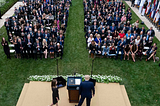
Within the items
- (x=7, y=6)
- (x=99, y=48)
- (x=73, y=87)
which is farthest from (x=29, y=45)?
→ (x=7, y=6)

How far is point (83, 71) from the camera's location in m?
8.60

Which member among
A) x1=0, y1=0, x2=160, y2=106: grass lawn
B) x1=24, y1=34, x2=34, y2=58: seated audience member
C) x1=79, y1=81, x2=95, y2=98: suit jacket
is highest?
x1=24, y1=34, x2=34, y2=58: seated audience member

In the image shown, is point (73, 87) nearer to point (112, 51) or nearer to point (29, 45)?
point (112, 51)

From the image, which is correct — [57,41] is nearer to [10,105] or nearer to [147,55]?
[10,105]

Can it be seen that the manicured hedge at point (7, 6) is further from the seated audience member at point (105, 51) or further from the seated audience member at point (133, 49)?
the seated audience member at point (133, 49)

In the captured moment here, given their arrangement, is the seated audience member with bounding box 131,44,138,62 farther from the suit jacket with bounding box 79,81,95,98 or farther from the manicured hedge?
the manicured hedge

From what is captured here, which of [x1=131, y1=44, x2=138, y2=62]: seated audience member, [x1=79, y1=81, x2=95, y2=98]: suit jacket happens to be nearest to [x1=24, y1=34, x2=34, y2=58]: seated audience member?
[x1=79, y1=81, x2=95, y2=98]: suit jacket

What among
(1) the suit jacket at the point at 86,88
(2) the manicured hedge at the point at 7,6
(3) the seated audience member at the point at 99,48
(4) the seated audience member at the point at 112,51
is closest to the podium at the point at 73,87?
(1) the suit jacket at the point at 86,88

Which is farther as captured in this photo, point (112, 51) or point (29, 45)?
point (112, 51)

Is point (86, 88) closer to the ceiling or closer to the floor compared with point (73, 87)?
closer to the ceiling

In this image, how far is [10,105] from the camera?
6562 mm

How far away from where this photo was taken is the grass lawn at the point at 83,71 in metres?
7.13

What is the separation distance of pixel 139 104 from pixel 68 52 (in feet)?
17.6

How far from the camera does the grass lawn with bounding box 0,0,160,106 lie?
7129 millimetres
